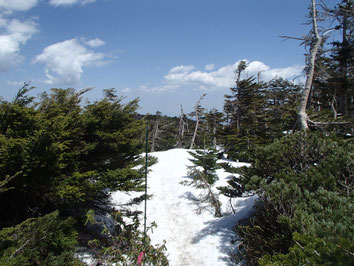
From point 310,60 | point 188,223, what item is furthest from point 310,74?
point 188,223

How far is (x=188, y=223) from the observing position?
33.7 ft

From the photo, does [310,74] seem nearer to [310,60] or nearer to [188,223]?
[310,60]

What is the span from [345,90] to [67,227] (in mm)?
22734

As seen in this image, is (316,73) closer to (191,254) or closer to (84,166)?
(191,254)

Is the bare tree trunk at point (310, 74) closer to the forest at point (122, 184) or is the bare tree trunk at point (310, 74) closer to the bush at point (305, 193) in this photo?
the forest at point (122, 184)

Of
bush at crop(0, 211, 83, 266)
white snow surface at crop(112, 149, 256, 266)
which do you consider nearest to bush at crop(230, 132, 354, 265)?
white snow surface at crop(112, 149, 256, 266)

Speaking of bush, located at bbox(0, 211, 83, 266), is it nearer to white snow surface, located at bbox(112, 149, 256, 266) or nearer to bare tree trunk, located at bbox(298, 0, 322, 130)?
white snow surface, located at bbox(112, 149, 256, 266)

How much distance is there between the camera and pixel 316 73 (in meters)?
9.05

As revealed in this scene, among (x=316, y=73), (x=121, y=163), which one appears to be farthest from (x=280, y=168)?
(x=121, y=163)

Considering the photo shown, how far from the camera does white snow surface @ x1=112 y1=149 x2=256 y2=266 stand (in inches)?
300

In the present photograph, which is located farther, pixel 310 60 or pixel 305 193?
pixel 310 60

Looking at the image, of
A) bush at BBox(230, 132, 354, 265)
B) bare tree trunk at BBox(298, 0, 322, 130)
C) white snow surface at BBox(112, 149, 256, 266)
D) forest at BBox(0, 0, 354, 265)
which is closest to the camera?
bush at BBox(230, 132, 354, 265)

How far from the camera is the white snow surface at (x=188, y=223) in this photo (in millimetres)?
7625

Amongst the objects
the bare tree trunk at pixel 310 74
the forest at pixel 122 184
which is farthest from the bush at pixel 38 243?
the bare tree trunk at pixel 310 74
